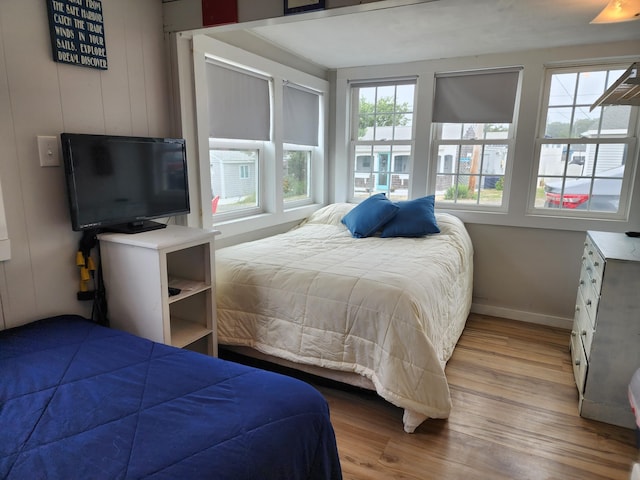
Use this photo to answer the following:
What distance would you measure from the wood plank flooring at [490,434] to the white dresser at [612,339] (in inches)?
4.0

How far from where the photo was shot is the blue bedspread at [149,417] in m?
0.93

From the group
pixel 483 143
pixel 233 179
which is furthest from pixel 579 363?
pixel 233 179

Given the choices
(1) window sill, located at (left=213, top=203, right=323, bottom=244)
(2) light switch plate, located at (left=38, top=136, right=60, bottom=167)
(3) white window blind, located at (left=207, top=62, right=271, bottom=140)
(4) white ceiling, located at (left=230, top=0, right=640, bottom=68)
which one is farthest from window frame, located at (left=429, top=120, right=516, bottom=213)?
(2) light switch plate, located at (left=38, top=136, right=60, bottom=167)

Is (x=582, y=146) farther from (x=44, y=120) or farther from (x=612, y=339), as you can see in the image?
(x=44, y=120)

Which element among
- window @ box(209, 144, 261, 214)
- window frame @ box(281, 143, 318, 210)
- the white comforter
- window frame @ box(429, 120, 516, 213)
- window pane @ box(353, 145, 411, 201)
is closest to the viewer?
the white comforter

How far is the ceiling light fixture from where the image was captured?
166 cm

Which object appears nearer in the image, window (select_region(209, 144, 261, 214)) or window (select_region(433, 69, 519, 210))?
window (select_region(209, 144, 261, 214))

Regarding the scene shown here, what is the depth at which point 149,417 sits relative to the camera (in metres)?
1.08

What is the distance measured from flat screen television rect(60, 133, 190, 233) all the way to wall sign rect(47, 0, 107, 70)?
385 mm

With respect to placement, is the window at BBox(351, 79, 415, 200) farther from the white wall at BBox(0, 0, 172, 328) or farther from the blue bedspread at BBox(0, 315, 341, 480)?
the blue bedspread at BBox(0, 315, 341, 480)

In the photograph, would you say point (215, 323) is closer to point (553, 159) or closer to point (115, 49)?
point (115, 49)

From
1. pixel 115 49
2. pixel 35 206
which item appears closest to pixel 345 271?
pixel 35 206

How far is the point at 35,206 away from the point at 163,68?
3.42 feet

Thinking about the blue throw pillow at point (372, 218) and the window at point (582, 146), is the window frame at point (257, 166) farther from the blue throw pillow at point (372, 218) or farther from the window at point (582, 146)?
the window at point (582, 146)
